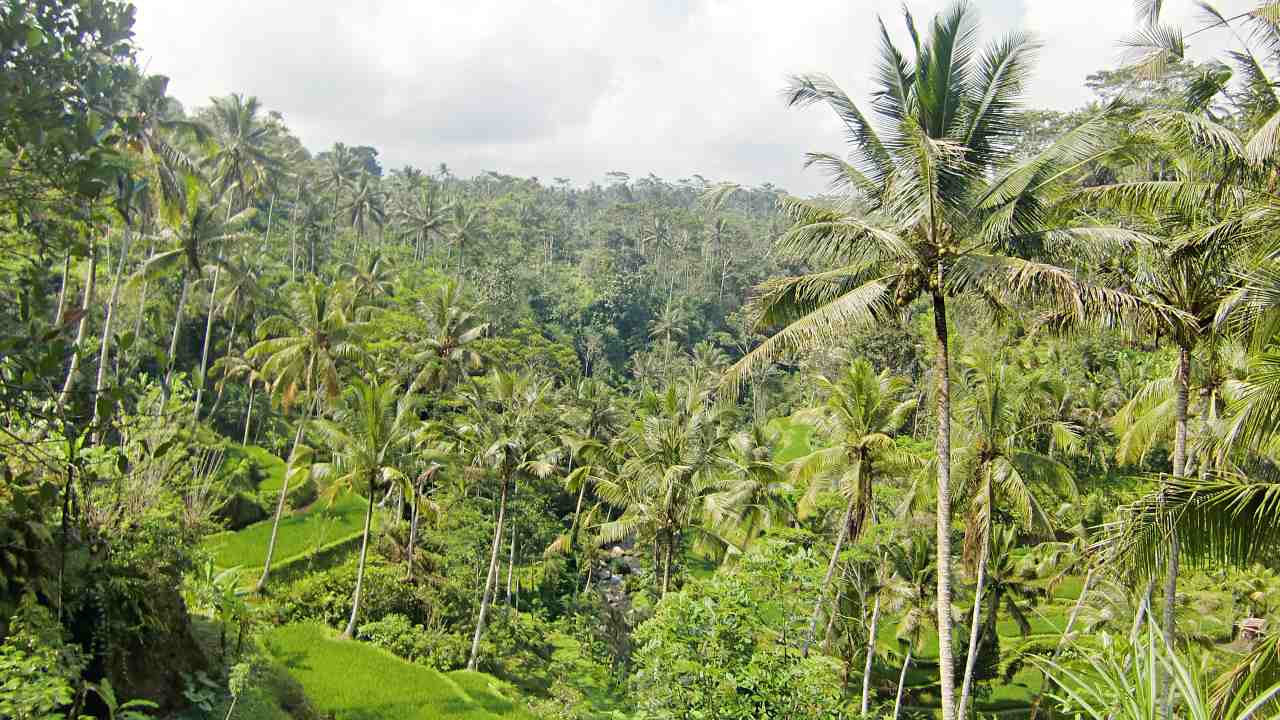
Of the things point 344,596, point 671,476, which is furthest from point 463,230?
point 671,476

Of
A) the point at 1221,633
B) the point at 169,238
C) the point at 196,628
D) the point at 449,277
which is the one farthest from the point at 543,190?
the point at 196,628

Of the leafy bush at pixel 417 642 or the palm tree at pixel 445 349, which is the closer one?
the leafy bush at pixel 417 642

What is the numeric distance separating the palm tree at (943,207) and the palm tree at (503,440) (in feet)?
46.3

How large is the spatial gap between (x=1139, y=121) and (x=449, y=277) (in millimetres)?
51474

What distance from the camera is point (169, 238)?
26.0 meters

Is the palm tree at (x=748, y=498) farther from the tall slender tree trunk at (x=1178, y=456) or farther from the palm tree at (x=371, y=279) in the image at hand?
the palm tree at (x=371, y=279)

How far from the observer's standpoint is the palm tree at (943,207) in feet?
30.2

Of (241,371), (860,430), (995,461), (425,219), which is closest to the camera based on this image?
(995,461)

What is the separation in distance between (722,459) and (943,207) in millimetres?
12395

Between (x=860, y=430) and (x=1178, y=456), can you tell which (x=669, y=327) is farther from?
(x=1178, y=456)

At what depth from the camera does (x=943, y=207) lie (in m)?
9.54

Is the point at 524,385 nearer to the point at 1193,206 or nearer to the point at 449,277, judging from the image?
the point at 1193,206

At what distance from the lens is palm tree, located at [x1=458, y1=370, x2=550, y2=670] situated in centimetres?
2283

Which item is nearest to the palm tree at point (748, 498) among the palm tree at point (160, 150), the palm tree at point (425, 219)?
the palm tree at point (160, 150)
